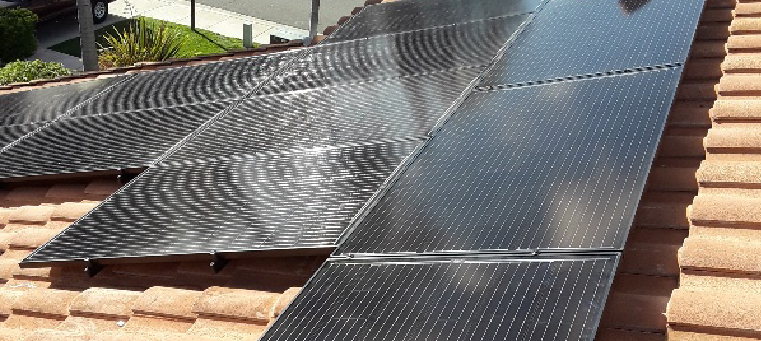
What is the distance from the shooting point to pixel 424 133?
22.6 ft

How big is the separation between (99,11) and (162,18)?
2.03 meters

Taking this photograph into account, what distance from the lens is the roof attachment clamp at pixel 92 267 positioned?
6801mm

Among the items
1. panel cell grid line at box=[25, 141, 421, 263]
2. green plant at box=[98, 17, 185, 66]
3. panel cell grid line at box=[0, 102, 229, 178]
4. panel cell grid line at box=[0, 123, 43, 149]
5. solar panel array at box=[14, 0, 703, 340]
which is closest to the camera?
solar panel array at box=[14, 0, 703, 340]

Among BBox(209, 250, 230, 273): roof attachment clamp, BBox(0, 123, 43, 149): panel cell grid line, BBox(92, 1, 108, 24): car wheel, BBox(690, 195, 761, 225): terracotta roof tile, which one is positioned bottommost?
BBox(209, 250, 230, 273): roof attachment clamp

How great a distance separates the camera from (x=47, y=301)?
23.3 ft

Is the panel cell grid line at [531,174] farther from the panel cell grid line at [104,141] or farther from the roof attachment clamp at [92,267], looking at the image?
the panel cell grid line at [104,141]

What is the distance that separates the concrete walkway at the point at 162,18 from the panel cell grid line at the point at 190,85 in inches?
578

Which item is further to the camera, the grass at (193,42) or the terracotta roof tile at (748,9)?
the grass at (193,42)

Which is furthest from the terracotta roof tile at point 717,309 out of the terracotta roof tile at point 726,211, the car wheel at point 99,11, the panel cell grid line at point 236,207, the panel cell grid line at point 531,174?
the car wheel at point 99,11

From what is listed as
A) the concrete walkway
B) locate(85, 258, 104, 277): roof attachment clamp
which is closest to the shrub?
the concrete walkway

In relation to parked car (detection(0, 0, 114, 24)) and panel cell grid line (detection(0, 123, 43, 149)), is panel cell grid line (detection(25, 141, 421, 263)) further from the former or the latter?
parked car (detection(0, 0, 114, 24))

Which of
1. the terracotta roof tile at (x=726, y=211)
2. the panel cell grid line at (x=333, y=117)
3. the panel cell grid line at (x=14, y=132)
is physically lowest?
the terracotta roof tile at (x=726, y=211)

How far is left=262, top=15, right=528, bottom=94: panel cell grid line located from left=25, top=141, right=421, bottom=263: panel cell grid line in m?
1.70

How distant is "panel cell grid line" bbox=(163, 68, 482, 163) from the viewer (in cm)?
729
